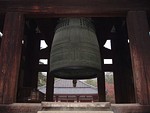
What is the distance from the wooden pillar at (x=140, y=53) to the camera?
2590mm

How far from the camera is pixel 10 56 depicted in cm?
283

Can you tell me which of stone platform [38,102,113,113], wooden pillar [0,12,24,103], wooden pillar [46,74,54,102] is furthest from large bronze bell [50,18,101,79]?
wooden pillar [46,74,54,102]

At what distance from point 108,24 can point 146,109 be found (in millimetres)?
3961

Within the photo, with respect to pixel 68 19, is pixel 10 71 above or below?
below

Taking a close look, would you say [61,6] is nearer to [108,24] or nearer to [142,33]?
[142,33]

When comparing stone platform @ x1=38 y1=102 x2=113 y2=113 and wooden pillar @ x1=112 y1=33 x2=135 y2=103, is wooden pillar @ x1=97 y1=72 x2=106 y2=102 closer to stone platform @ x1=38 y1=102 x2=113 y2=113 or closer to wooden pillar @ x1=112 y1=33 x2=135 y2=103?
wooden pillar @ x1=112 y1=33 x2=135 y2=103

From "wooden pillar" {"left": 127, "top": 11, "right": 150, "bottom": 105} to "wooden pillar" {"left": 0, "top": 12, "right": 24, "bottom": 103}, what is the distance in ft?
5.54

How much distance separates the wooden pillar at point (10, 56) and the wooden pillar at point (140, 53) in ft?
5.54

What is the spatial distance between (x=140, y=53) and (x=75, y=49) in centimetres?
98

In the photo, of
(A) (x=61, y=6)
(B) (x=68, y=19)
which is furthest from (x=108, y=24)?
(A) (x=61, y=6)

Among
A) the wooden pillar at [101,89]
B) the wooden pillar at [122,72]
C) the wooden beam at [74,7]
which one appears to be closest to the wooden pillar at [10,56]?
the wooden beam at [74,7]

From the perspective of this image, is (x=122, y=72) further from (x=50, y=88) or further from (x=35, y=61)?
(x=35, y=61)

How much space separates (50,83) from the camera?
25.1 feet

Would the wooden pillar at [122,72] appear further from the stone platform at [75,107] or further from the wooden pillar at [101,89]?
the stone platform at [75,107]
